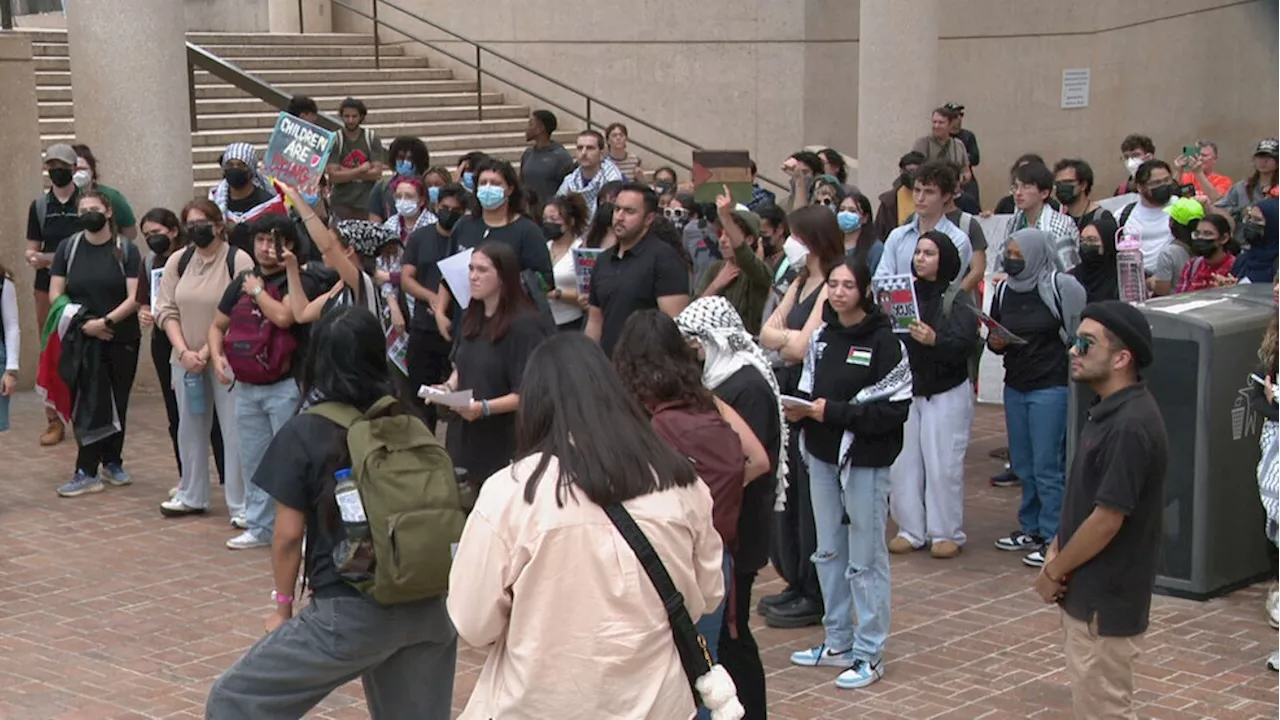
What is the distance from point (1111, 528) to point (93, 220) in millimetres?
7596

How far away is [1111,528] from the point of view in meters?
5.64

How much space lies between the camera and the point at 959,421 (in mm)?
9414

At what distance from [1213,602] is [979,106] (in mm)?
17167

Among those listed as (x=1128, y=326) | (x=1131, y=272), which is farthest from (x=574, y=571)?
(x=1131, y=272)

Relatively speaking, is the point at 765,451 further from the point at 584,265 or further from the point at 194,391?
the point at 194,391

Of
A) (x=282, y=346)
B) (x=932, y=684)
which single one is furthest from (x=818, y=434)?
(x=282, y=346)

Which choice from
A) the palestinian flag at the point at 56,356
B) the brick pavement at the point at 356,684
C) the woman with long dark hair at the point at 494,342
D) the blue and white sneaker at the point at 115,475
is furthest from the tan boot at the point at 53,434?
the woman with long dark hair at the point at 494,342

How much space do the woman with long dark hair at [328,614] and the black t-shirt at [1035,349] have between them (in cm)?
499

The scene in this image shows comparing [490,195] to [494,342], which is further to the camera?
[490,195]

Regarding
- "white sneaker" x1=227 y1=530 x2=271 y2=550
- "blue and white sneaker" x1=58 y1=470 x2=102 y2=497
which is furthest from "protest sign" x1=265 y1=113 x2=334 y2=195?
"blue and white sneaker" x1=58 y1=470 x2=102 y2=497

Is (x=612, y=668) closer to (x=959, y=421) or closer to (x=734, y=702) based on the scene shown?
(x=734, y=702)

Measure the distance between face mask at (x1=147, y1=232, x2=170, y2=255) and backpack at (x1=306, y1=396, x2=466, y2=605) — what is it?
5.85 m

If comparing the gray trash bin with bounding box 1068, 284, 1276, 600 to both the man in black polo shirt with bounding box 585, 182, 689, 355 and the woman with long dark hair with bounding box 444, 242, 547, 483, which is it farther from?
the woman with long dark hair with bounding box 444, 242, 547, 483

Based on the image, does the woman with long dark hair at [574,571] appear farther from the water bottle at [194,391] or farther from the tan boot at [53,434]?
the tan boot at [53,434]
